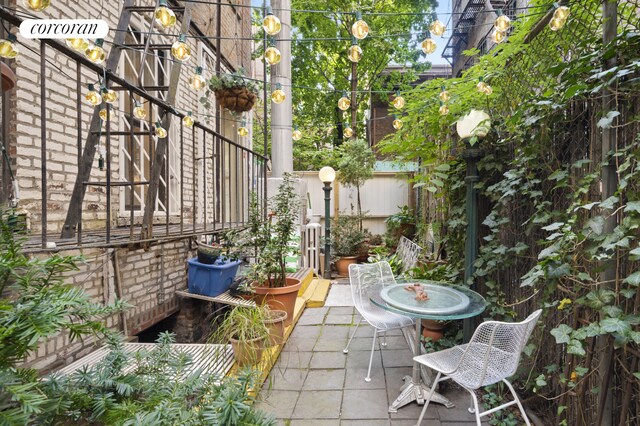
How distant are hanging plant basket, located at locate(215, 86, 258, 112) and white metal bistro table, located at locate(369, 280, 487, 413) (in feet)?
8.84

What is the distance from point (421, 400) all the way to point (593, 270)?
1.49 m

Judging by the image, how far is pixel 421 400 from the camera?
2500mm

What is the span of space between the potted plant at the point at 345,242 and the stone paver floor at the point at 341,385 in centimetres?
277

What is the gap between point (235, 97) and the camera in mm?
4043

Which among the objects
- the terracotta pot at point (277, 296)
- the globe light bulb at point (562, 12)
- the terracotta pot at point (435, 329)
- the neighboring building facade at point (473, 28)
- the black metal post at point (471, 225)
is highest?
the neighboring building facade at point (473, 28)

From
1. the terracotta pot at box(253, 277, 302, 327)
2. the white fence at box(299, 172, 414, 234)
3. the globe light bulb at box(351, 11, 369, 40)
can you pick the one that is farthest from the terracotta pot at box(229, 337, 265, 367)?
the white fence at box(299, 172, 414, 234)

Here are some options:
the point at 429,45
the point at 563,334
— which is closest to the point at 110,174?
the point at 429,45

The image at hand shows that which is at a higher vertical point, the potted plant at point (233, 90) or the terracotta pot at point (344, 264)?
the potted plant at point (233, 90)

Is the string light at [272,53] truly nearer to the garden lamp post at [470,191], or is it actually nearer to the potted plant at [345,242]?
the garden lamp post at [470,191]

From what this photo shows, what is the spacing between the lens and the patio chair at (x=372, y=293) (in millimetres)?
2996

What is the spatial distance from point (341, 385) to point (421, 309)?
96 cm

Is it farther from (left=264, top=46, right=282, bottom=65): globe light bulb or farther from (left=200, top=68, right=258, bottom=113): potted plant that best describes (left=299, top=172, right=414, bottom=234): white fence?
(left=264, top=46, right=282, bottom=65): globe light bulb

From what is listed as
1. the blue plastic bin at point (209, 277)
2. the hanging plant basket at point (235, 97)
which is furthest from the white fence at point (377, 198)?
the blue plastic bin at point (209, 277)

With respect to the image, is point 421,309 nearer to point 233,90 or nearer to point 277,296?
point 277,296
